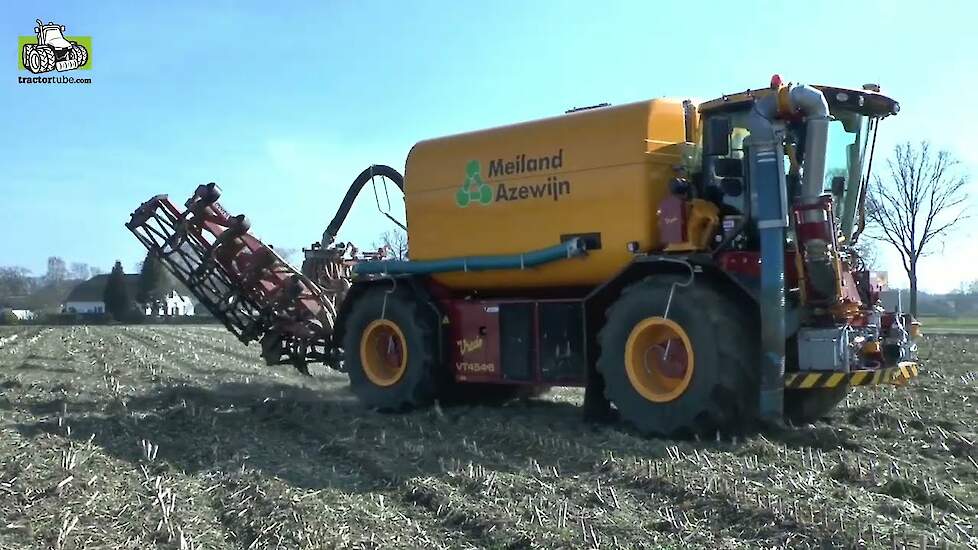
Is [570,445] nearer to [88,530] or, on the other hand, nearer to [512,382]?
[512,382]

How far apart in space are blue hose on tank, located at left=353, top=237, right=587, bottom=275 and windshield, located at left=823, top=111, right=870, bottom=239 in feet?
7.85

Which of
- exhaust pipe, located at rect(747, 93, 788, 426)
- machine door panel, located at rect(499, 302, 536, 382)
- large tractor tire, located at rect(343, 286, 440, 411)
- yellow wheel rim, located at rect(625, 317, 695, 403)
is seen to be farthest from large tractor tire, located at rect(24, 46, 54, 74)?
exhaust pipe, located at rect(747, 93, 788, 426)

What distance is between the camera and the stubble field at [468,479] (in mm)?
5191

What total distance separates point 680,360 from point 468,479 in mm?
2657

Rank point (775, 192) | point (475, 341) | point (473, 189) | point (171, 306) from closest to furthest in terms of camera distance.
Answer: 1. point (775, 192)
2. point (473, 189)
3. point (475, 341)
4. point (171, 306)

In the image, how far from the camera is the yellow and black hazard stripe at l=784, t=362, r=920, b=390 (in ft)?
26.2

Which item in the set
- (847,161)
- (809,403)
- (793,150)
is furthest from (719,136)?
(809,403)

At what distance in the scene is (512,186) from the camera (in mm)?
9992

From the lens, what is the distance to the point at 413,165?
1120 cm

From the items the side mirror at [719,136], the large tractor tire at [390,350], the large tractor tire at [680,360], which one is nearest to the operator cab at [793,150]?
the side mirror at [719,136]

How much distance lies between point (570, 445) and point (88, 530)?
3.84 metres

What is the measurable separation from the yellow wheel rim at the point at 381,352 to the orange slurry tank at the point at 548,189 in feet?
3.09

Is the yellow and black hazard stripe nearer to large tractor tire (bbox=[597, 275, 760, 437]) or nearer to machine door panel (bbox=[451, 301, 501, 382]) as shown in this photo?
large tractor tire (bbox=[597, 275, 760, 437])

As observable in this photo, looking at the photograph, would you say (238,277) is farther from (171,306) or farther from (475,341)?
(171,306)
